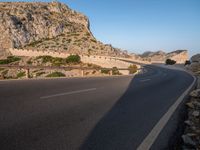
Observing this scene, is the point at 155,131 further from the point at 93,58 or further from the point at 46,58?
the point at 46,58

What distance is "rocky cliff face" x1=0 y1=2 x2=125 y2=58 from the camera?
369 ft

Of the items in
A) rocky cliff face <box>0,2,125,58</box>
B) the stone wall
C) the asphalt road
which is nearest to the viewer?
the asphalt road

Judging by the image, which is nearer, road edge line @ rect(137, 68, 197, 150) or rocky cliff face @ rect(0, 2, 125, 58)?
road edge line @ rect(137, 68, 197, 150)

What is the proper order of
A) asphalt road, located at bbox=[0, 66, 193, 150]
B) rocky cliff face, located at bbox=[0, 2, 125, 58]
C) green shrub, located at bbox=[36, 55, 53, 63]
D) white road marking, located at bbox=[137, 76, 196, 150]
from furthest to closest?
rocky cliff face, located at bbox=[0, 2, 125, 58] < green shrub, located at bbox=[36, 55, 53, 63] < white road marking, located at bbox=[137, 76, 196, 150] < asphalt road, located at bbox=[0, 66, 193, 150]

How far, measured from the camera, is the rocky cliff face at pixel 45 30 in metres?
112

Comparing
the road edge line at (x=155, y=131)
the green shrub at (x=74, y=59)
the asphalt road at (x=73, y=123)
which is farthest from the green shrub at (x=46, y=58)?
the road edge line at (x=155, y=131)

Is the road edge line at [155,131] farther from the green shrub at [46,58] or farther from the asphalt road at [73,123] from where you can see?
the green shrub at [46,58]

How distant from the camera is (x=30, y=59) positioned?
84000 mm

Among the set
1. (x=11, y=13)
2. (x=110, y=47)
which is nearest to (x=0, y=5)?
(x=11, y=13)

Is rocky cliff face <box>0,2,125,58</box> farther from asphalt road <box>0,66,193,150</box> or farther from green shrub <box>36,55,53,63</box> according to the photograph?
asphalt road <box>0,66,193,150</box>

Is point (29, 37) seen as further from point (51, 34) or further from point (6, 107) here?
point (6, 107)

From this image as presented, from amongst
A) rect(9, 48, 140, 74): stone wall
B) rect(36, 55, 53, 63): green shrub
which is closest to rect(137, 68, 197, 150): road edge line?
rect(9, 48, 140, 74): stone wall

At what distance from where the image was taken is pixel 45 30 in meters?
132

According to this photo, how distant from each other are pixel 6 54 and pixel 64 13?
70850 millimetres
